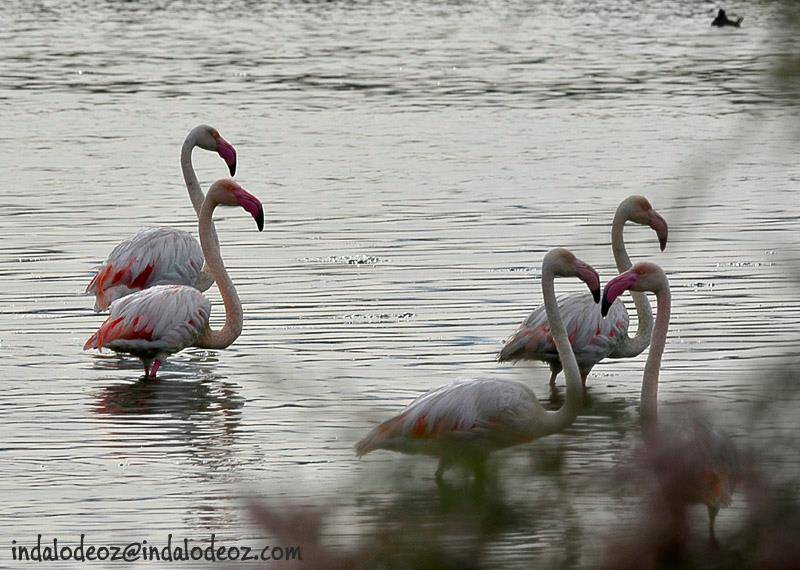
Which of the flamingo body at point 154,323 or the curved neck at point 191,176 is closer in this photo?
the flamingo body at point 154,323

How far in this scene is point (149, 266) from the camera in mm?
9773

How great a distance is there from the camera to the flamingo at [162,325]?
8711 millimetres

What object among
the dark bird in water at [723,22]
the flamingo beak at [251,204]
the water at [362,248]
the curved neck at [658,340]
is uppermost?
the curved neck at [658,340]

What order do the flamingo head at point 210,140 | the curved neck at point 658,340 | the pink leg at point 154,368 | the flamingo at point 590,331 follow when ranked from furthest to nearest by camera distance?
the flamingo head at point 210,140 → the pink leg at point 154,368 → the flamingo at point 590,331 → the curved neck at point 658,340

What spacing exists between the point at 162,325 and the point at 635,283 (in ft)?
10.1

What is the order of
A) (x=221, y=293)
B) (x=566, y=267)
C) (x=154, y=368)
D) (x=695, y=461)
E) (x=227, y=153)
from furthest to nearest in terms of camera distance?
(x=227, y=153), (x=221, y=293), (x=154, y=368), (x=566, y=267), (x=695, y=461)

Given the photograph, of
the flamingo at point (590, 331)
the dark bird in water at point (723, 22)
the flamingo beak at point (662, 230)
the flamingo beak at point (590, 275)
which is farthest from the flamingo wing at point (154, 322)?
the dark bird in water at point (723, 22)

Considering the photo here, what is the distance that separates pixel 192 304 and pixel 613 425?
23.8 feet

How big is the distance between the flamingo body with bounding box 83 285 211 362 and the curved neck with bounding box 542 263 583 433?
7.83 feet

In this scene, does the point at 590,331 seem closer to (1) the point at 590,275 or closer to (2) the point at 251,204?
(1) the point at 590,275

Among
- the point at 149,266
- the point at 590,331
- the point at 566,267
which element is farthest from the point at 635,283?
the point at 149,266

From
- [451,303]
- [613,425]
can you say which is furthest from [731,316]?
[613,425]

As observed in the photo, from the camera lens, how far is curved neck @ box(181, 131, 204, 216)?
1084 centimetres

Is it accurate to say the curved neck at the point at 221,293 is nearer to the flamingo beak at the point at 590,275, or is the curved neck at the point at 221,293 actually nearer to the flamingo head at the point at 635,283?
the flamingo beak at the point at 590,275
